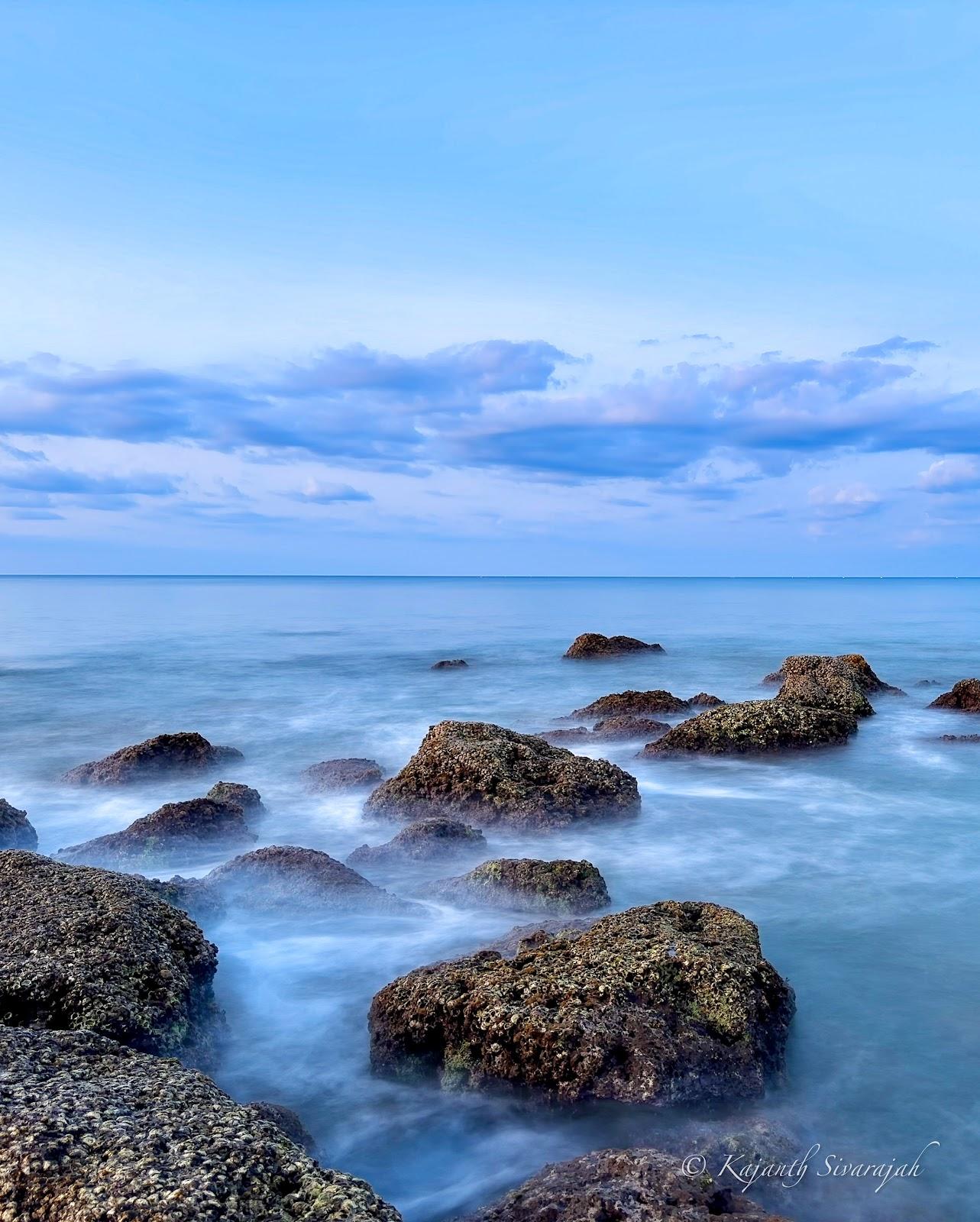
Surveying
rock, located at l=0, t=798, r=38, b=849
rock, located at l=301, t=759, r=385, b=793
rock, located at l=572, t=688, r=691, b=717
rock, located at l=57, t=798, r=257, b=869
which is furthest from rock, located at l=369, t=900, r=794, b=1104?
rock, located at l=572, t=688, r=691, b=717

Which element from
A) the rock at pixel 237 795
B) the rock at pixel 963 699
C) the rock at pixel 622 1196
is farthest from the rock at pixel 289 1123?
the rock at pixel 963 699

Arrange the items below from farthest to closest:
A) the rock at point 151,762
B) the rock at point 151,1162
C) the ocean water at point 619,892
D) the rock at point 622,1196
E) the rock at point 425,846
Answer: the rock at point 151,762 → the rock at point 425,846 → the ocean water at point 619,892 → the rock at point 622,1196 → the rock at point 151,1162

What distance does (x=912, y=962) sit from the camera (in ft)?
24.6

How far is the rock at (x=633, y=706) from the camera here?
59.4ft

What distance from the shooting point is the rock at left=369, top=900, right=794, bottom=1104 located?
512 centimetres

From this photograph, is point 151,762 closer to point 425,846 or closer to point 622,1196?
point 425,846

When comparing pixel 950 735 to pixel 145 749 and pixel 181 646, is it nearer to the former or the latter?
pixel 145 749

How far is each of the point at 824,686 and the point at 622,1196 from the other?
1574 centimetres

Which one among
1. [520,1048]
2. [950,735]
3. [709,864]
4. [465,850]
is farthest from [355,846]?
[950,735]

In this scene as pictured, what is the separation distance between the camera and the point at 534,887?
8.13 meters

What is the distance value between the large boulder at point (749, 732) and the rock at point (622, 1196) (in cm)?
1046

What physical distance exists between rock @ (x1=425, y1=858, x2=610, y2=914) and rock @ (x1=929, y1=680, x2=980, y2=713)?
1381cm

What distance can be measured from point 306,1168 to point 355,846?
717cm

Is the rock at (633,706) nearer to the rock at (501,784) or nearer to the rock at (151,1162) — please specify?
the rock at (501,784)
